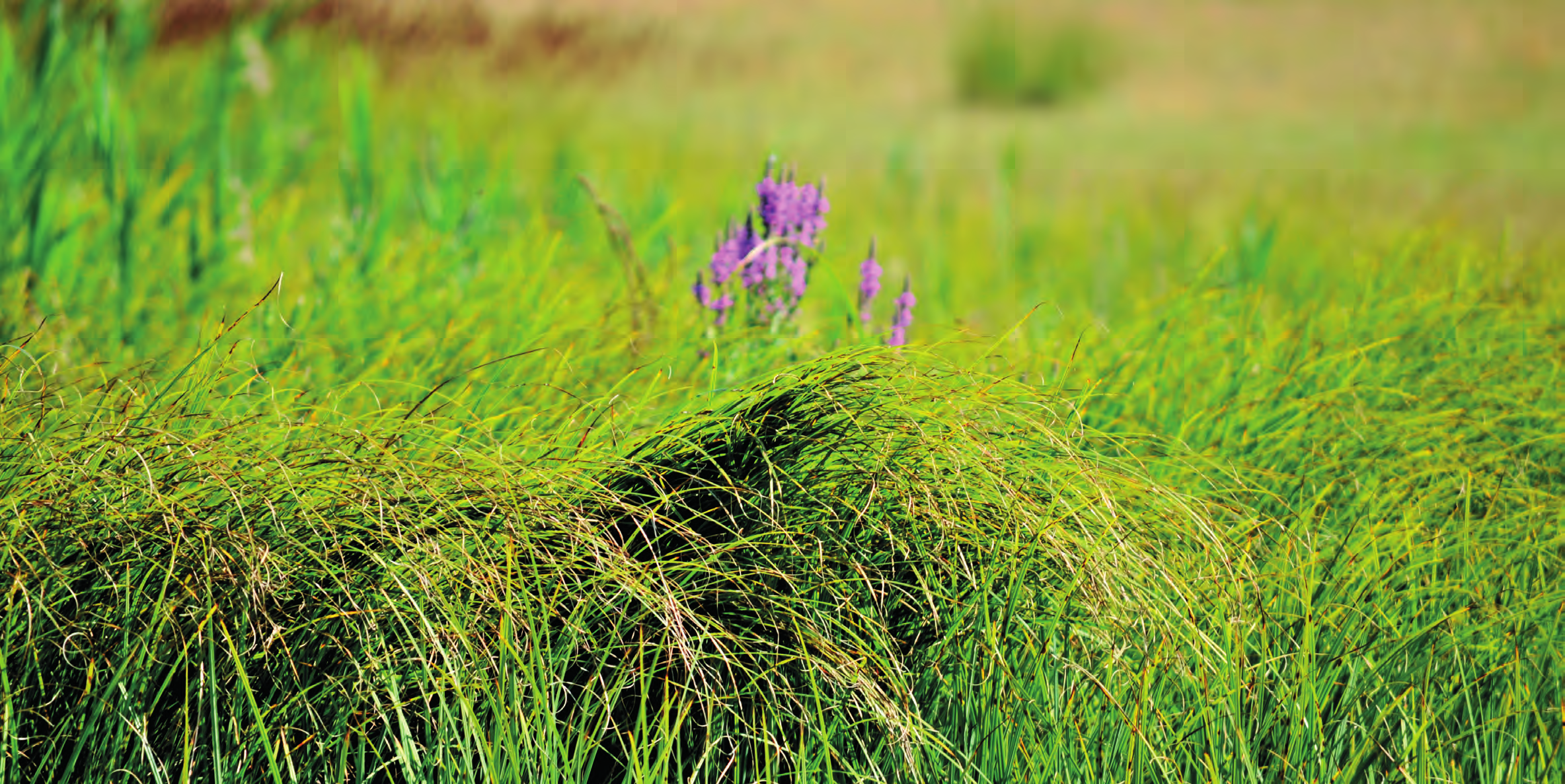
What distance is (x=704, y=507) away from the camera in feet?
6.12

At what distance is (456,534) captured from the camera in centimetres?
176

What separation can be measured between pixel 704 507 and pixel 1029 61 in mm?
7664

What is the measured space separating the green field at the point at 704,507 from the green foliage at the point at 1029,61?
5.15 meters

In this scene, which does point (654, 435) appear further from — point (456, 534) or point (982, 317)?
point (982, 317)

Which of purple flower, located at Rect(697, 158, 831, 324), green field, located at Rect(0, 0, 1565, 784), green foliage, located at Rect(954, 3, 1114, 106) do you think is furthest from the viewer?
green foliage, located at Rect(954, 3, 1114, 106)

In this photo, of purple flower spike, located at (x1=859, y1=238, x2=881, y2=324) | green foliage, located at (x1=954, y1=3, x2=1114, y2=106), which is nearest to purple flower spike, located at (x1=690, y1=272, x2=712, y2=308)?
purple flower spike, located at (x1=859, y1=238, x2=881, y2=324)

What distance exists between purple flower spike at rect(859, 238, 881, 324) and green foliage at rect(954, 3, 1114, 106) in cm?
638

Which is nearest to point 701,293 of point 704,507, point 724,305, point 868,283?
point 724,305

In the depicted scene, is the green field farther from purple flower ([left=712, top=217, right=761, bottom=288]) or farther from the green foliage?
the green foliage

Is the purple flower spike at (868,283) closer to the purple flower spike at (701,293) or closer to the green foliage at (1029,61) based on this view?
the purple flower spike at (701,293)

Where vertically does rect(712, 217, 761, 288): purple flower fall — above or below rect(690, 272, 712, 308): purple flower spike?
above

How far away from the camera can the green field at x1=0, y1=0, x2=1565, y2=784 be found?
156 centimetres

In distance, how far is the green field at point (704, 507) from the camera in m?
1.56

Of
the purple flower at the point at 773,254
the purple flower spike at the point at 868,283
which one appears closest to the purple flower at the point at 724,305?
the purple flower at the point at 773,254
